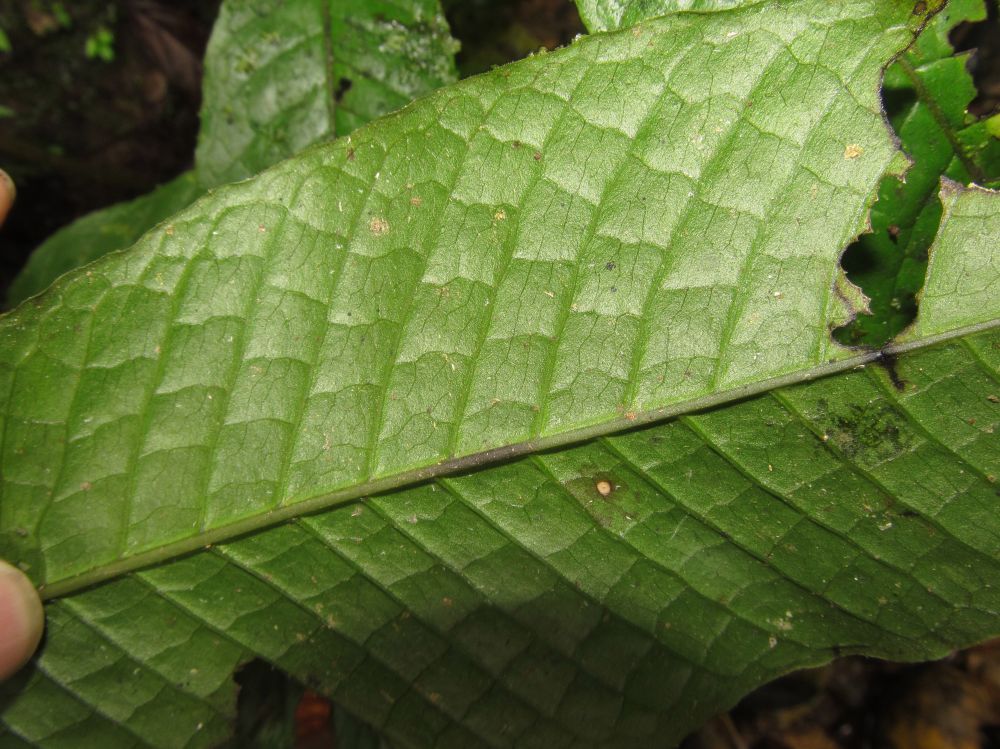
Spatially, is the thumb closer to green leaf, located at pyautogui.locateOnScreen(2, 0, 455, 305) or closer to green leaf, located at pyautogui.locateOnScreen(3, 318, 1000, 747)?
green leaf, located at pyautogui.locateOnScreen(3, 318, 1000, 747)

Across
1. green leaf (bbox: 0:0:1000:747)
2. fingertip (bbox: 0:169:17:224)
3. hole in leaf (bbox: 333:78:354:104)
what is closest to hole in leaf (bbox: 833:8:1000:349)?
green leaf (bbox: 0:0:1000:747)

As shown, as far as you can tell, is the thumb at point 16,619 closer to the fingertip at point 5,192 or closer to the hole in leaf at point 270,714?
the hole in leaf at point 270,714

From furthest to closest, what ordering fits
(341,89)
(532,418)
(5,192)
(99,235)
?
1. (99,235)
2. (341,89)
3. (5,192)
4. (532,418)

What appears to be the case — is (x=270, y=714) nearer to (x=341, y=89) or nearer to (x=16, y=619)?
(x=16, y=619)

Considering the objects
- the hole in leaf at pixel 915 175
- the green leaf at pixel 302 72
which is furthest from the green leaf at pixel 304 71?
the hole in leaf at pixel 915 175

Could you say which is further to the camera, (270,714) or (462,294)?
(270,714)

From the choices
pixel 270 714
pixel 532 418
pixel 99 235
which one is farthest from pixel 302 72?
pixel 270 714
